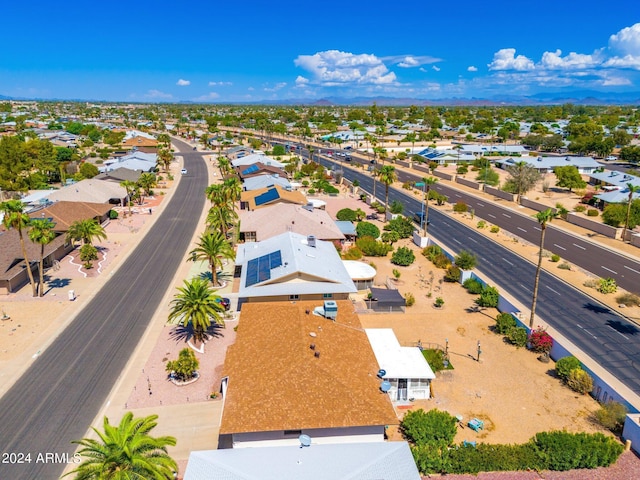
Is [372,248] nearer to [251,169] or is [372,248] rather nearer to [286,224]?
[286,224]

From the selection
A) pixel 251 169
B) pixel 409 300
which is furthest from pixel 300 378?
pixel 251 169

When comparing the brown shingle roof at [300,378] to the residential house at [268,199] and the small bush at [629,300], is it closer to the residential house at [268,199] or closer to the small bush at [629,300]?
the small bush at [629,300]

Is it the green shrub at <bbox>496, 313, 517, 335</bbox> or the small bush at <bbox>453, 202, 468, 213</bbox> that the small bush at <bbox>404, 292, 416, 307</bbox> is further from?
the small bush at <bbox>453, 202, 468, 213</bbox>

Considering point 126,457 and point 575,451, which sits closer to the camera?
point 126,457

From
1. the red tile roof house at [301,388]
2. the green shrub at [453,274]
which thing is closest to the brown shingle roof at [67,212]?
the red tile roof house at [301,388]

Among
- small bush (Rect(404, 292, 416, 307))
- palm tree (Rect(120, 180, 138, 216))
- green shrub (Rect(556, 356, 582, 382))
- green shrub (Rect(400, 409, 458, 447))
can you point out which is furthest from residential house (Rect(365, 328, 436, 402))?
palm tree (Rect(120, 180, 138, 216))

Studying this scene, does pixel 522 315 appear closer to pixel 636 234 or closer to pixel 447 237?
pixel 447 237
